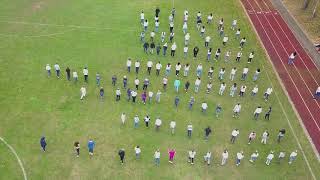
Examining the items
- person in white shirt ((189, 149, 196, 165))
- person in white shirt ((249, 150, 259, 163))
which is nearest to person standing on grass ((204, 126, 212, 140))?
person in white shirt ((189, 149, 196, 165))

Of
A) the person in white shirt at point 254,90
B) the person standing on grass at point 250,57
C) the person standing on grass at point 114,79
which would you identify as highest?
the person standing on grass at point 250,57

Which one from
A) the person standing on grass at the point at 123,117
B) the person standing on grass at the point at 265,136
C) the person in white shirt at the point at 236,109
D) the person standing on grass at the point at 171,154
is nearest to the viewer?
the person standing on grass at the point at 171,154

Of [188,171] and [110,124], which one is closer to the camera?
[188,171]

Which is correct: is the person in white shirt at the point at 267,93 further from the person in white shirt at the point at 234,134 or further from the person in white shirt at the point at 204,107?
the person in white shirt at the point at 204,107

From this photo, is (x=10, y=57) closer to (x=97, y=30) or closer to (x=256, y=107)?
(x=97, y=30)

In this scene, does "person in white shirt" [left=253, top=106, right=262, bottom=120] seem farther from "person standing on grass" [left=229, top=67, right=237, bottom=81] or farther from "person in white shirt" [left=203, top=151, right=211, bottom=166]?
"person in white shirt" [left=203, top=151, right=211, bottom=166]

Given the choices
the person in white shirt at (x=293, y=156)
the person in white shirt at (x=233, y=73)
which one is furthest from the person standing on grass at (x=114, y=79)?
the person in white shirt at (x=293, y=156)

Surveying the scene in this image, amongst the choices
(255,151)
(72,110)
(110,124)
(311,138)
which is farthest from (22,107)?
(311,138)

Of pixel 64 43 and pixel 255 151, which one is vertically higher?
pixel 64 43
